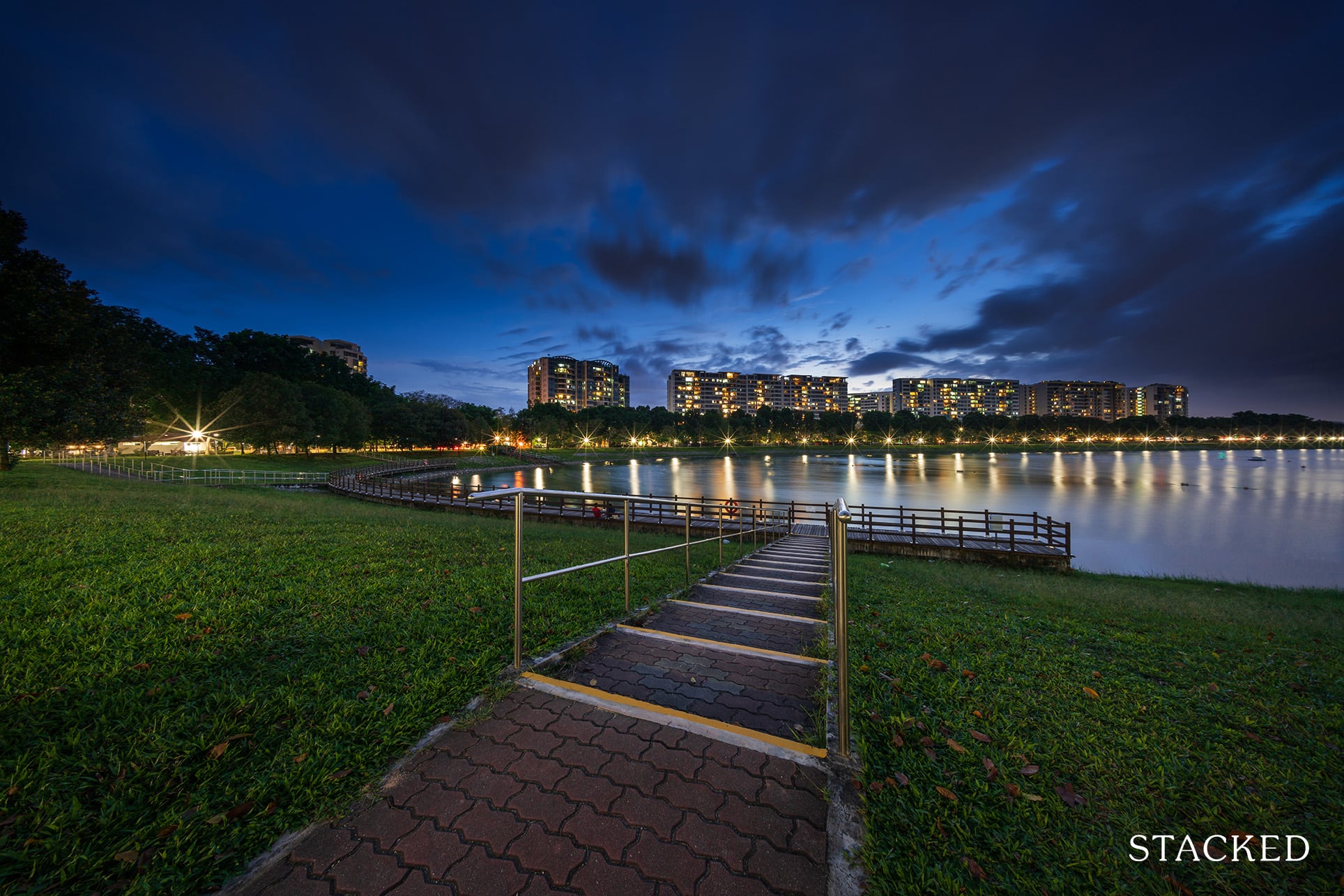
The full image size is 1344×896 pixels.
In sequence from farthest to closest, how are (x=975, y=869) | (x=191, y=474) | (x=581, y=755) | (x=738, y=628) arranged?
1. (x=191, y=474)
2. (x=738, y=628)
3. (x=581, y=755)
4. (x=975, y=869)

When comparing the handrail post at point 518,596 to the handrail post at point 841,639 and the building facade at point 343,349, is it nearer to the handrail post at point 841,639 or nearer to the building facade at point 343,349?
the handrail post at point 841,639

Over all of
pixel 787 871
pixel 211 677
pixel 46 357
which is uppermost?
pixel 46 357

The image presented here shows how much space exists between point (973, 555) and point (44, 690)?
17.9m

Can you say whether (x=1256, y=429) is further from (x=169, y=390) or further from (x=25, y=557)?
(x=169, y=390)

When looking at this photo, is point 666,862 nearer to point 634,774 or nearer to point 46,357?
point 634,774

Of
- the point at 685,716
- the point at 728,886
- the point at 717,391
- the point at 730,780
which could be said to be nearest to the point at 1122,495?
→ the point at 685,716

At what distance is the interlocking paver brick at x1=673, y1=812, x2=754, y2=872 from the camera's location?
1.95 metres

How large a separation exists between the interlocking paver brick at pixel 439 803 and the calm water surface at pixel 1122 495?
21.2m

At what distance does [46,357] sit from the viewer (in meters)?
13.9

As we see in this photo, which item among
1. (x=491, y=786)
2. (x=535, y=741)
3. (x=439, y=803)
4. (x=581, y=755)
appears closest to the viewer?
(x=439, y=803)

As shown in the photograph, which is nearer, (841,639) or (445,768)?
(445,768)

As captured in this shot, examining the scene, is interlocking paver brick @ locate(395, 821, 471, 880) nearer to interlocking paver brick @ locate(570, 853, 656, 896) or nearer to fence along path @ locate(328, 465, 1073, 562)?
interlocking paver brick @ locate(570, 853, 656, 896)

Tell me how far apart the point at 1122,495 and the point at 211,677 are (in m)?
51.1

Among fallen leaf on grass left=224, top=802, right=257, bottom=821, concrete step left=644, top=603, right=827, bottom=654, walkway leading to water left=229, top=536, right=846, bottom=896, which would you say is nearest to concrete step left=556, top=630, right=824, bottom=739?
walkway leading to water left=229, top=536, right=846, bottom=896
